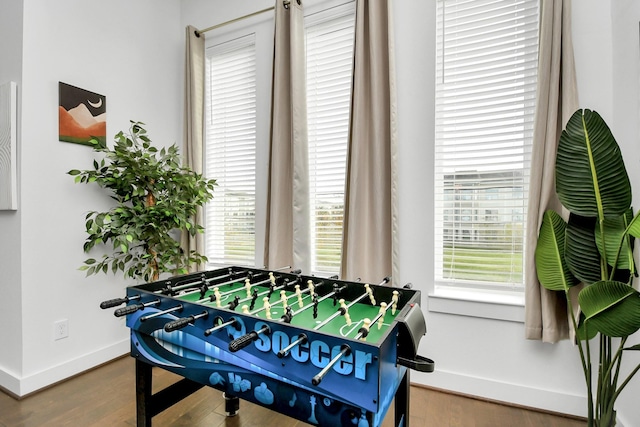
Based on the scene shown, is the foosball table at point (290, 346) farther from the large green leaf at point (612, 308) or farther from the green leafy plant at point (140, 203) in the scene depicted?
the green leafy plant at point (140, 203)

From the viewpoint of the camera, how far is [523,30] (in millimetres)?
1909

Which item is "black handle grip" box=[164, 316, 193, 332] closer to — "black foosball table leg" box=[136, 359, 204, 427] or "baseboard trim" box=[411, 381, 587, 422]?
"black foosball table leg" box=[136, 359, 204, 427]

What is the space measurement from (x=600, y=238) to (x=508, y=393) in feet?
3.87

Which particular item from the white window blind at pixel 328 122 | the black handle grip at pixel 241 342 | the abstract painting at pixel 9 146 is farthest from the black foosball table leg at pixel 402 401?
the abstract painting at pixel 9 146

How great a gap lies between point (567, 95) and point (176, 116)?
3200 mm

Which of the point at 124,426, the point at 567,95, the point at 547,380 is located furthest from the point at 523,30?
the point at 124,426

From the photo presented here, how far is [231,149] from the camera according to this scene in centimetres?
294

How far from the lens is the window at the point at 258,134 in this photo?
8.03 ft

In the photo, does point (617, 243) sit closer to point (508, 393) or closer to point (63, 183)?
point (508, 393)

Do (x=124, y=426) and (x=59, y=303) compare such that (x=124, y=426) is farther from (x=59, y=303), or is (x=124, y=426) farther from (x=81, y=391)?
(x=59, y=303)

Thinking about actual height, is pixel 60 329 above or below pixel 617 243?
below

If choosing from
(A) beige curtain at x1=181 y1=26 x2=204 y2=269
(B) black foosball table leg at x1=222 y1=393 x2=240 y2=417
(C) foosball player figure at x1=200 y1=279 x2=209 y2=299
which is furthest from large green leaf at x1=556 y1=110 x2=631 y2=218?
(A) beige curtain at x1=181 y1=26 x2=204 y2=269

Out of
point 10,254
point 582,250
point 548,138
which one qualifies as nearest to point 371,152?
point 548,138

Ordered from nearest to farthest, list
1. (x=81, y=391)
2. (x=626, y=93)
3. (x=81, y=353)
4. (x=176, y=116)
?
1. (x=626, y=93)
2. (x=81, y=391)
3. (x=81, y=353)
4. (x=176, y=116)
